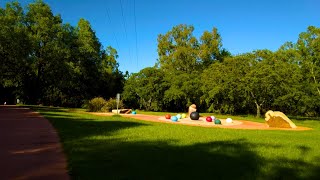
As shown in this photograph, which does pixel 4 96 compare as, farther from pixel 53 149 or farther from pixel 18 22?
pixel 53 149

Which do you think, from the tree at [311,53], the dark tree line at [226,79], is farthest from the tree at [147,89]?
the tree at [311,53]

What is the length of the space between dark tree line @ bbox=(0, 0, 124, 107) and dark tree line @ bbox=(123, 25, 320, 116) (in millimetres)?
6602

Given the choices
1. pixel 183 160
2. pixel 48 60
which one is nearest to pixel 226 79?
pixel 48 60

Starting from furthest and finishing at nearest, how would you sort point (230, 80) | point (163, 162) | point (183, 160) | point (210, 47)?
point (210, 47) → point (230, 80) → point (183, 160) → point (163, 162)

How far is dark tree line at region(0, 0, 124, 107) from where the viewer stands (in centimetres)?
3994

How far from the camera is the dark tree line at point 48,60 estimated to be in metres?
39.9

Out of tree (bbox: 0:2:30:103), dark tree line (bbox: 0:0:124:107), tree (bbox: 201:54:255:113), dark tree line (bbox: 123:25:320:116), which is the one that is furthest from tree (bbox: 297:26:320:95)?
tree (bbox: 0:2:30:103)

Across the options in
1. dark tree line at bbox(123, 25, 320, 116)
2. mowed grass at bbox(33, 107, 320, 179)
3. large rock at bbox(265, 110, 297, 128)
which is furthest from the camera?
dark tree line at bbox(123, 25, 320, 116)

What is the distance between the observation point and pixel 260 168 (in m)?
7.82

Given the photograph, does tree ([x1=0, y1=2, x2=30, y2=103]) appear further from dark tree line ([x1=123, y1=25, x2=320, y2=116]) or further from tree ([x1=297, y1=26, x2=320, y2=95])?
tree ([x1=297, y1=26, x2=320, y2=95])

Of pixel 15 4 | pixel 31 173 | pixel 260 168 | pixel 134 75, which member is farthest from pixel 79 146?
pixel 134 75

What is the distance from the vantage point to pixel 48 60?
146ft

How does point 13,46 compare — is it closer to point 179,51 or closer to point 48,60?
point 48,60

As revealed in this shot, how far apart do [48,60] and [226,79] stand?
2335 cm
